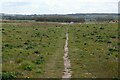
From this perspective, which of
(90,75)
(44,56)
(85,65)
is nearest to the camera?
(90,75)

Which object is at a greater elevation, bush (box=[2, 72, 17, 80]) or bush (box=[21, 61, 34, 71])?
bush (box=[2, 72, 17, 80])

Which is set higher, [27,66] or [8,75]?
[8,75]

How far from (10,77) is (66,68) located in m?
4.62

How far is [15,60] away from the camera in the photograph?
77.0 ft

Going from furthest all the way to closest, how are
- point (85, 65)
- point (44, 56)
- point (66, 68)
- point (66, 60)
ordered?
1. point (44, 56)
2. point (66, 60)
3. point (85, 65)
4. point (66, 68)

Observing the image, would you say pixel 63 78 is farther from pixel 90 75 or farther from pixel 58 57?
pixel 58 57

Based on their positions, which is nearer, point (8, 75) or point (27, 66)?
point (8, 75)

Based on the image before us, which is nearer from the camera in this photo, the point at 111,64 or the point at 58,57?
the point at 111,64

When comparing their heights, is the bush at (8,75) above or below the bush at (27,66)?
above

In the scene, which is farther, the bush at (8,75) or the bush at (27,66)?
the bush at (27,66)

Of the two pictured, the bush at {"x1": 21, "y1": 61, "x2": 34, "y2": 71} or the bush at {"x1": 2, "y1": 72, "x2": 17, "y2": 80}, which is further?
the bush at {"x1": 21, "y1": 61, "x2": 34, "y2": 71}

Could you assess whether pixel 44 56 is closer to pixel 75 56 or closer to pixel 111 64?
pixel 75 56

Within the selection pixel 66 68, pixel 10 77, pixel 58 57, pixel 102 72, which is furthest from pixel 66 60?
pixel 10 77

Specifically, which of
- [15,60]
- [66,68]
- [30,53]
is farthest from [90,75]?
[30,53]
